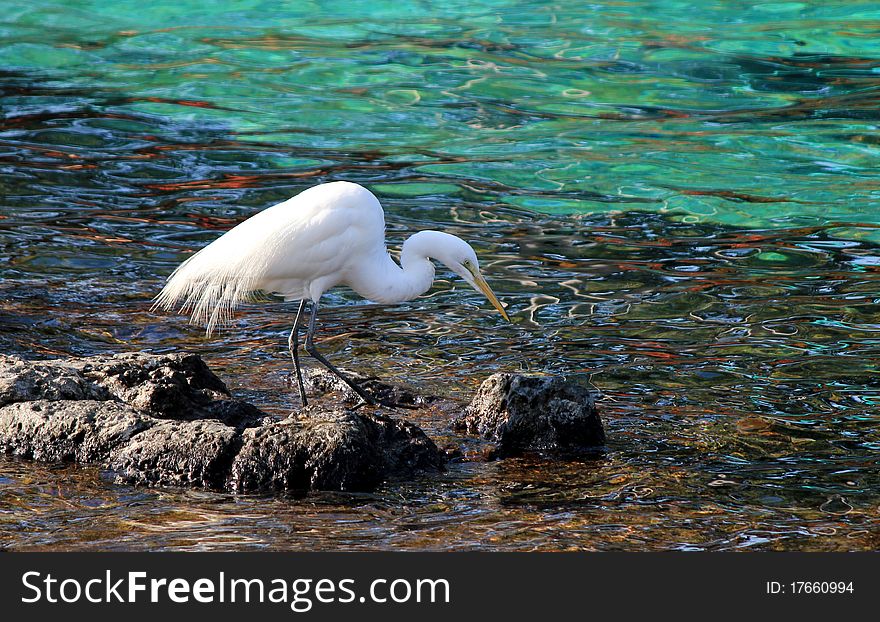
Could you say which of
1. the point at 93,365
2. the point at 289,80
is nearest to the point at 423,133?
the point at 289,80

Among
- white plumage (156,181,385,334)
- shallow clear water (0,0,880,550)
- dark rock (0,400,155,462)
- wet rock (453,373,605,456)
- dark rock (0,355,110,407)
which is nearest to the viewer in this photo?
shallow clear water (0,0,880,550)

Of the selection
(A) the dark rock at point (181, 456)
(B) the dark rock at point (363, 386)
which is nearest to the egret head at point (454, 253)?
(B) the dark rock at point (363, 386)

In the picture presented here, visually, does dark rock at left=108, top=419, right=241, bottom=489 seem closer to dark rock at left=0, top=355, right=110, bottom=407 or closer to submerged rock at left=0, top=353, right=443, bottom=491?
submerged rock at left=0, top=353, right=443, bottom=491

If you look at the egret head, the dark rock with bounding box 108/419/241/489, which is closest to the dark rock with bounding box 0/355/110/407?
the dark rock with bounding box 108/419/241/489

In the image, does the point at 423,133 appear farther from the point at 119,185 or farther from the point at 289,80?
the point at 119,185

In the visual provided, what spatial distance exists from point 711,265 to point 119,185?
205 inches

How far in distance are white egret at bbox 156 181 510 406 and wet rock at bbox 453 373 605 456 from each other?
0.75 meters

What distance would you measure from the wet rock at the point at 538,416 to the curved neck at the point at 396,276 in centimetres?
105

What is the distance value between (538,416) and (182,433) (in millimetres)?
1559

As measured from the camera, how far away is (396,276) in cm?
621

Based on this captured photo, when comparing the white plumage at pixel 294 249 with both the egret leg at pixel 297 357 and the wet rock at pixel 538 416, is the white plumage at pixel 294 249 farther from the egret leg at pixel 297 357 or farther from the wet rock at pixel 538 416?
the wet rock at pixel 538 416

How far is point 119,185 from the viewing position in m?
10.5

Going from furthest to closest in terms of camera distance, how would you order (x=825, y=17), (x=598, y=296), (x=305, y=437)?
(x=825, y=17) → (x=598, y=296) → (x=305, y=437)

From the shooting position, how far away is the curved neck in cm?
618
